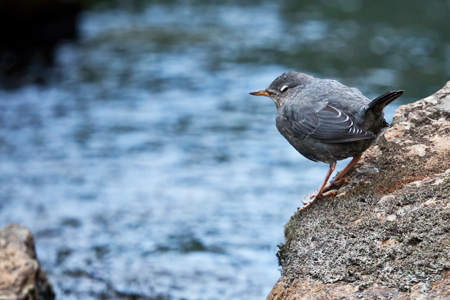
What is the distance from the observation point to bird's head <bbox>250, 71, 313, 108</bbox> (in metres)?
3.88

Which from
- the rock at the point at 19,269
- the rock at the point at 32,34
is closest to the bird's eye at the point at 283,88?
the rock at the point at 19,269

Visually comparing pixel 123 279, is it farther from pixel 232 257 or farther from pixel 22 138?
pixel 22 138

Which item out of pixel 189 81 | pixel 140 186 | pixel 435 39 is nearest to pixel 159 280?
pixel 140 186

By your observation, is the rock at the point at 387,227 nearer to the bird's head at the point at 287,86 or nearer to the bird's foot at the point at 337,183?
the bird's foot at the point at 337,183

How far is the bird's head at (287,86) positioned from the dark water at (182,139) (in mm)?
1972

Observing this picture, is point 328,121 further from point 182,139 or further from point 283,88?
point 182,139

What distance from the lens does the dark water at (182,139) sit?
221 inches

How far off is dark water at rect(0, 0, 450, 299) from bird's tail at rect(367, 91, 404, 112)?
2.32m

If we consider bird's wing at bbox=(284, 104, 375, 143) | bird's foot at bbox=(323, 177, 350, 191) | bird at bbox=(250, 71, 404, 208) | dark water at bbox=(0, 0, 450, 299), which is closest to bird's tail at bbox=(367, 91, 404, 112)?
bird at bbox=(250, 71, 404, 208)

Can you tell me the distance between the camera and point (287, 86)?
12.9ft

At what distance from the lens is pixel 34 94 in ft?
37.1

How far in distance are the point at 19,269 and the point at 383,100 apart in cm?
290

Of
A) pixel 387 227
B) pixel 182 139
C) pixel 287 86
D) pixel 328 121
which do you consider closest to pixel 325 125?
pixel 328 121

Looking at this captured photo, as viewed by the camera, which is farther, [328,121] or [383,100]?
[328,121]
